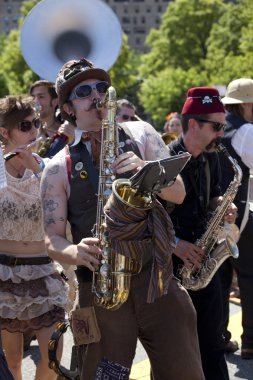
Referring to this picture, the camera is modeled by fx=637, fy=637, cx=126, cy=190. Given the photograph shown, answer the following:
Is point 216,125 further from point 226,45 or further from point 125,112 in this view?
point 226,45

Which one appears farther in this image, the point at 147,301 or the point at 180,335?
the point at 180,335

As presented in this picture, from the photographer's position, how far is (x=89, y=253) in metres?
2.76


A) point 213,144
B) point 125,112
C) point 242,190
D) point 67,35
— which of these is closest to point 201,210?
point 213,144

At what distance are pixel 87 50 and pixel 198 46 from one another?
3871cm

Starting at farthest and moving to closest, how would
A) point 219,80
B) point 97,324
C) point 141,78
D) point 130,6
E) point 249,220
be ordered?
point 130,6 < point 141,78 < point 219,80 < point 249,220 < point 97,324

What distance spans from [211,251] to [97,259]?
1.42 meters

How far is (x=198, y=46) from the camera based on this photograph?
4262 centimetres

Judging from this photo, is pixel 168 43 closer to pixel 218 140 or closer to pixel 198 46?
pixel 198 46

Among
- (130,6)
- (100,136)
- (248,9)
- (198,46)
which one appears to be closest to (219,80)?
(248,9)

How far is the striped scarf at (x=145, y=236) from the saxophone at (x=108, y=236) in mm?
40

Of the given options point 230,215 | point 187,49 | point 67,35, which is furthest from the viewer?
point 187,49

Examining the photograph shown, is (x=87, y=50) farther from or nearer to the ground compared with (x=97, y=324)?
farther from the ground

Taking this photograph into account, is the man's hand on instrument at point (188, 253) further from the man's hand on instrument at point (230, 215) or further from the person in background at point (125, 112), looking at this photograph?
the person in background at point (125, 112)

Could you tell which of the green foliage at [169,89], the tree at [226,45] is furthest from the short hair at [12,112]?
the green foliage at [169,89]
